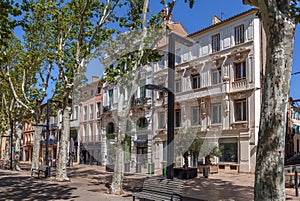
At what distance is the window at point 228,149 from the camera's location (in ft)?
72.6

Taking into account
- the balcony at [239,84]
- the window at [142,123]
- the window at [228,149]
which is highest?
the balcony at [239,84]

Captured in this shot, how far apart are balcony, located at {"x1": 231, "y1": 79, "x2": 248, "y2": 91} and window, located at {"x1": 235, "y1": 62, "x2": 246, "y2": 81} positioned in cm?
22

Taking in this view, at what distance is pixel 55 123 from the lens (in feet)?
145

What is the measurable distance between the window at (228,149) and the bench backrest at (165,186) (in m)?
14.1

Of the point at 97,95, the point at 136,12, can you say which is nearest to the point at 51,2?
the point at 136,12

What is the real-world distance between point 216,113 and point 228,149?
2.63 meters

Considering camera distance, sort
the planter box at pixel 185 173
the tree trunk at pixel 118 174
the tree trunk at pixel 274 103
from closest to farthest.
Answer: the tree trunk at pixel 274 103 < the tree trunk at pixel 118 174 < the planter box at pixel 185 173

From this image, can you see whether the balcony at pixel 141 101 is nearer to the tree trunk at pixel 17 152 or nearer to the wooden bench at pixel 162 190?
the tree trunk at pixel 17 152

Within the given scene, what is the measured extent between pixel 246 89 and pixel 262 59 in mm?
2169

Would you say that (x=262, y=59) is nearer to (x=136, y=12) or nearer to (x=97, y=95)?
(x=136, y=12)

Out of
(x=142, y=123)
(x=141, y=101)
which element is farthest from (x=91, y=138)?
(x=141, y=101)

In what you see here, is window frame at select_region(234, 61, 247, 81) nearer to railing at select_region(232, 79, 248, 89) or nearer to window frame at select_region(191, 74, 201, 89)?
railing at select_region(232, 79, 248, 89)

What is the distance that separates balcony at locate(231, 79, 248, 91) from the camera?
21.8 meters

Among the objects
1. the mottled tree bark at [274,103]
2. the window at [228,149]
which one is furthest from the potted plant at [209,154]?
the mottled tree bark at [274,103]
